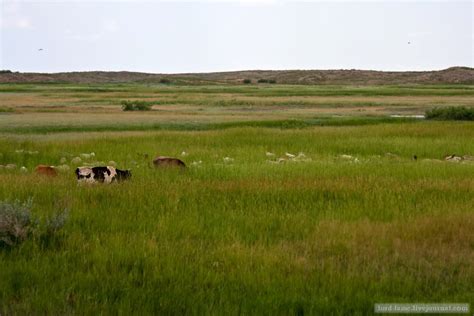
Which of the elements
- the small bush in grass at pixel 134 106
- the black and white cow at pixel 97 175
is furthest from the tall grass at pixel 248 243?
the small bush in grass at pixel 134 106

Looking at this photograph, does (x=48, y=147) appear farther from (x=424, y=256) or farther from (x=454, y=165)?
(x=424, y=256)

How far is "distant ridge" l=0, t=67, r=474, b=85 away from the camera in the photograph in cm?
13350

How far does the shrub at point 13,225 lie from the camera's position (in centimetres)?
677

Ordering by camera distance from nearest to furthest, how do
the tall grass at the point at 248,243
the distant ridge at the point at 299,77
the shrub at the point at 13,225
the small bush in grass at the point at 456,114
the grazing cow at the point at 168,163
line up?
the tall grass at the point at 248,243 → the shrub at the point at 13,225 → the grazing cow at the point at 168,163 → the small bush in grass at the point at 456,114 → the distant ridge at the point at 299,77

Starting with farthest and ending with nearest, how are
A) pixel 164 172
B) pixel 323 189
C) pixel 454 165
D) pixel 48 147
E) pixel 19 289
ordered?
pixel 48 147
pixel 454 165
pixel 164 172
pixel 323 189
pixel 19 289

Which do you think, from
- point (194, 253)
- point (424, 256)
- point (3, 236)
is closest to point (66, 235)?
point (3, 236)

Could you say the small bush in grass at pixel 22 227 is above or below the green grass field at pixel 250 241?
above

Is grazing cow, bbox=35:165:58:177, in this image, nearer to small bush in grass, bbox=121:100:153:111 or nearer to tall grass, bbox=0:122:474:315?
tall grass, bbox=0:122:474:315

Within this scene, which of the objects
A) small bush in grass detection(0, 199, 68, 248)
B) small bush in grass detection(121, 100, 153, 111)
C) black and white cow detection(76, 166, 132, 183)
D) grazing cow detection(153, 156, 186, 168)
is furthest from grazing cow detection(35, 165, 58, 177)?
small bush in grass detection(121, 100, 153, 111)

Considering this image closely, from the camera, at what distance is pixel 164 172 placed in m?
13.1

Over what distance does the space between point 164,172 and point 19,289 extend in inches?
299

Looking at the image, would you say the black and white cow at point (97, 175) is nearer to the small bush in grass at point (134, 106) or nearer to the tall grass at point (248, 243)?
the tall grass at point (248, 243)

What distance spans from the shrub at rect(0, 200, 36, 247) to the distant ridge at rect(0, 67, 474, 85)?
12269 centimetres

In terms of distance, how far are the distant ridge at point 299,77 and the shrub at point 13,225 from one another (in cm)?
12269
